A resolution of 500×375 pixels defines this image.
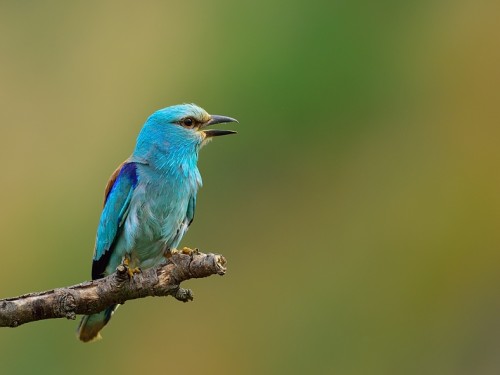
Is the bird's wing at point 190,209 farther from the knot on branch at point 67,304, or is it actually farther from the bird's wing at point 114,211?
the knot on branch at point 67,304

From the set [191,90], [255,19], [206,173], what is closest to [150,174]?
[206,173]

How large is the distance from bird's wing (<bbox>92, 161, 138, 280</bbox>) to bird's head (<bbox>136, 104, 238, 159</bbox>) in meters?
0.22

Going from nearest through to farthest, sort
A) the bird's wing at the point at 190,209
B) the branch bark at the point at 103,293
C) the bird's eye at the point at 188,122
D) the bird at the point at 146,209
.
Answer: the branch bark at the point at 103,293 < the bird at the point at 146,209 < the bird's wing at the point at 190,209 < the bird's eye at the point at 188,122

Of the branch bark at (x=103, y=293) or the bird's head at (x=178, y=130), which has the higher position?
the bird's head at (x=178, y=130)

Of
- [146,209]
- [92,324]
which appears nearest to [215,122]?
[146,209]

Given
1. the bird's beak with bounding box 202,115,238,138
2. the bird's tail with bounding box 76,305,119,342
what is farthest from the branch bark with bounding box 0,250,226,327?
the bird's beak with bounding box 202,115,238,138

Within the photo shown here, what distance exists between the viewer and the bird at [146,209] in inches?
176

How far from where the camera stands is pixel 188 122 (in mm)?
4910

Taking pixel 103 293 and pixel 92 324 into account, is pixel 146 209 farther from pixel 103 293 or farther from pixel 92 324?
pixel 103 293

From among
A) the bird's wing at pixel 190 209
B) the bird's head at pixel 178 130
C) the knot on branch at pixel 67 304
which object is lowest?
the knot on branch at pixel 67 304

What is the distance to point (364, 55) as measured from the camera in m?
8.92

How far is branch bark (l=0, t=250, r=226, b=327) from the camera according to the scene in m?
3.62

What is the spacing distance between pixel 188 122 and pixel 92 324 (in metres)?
1.22

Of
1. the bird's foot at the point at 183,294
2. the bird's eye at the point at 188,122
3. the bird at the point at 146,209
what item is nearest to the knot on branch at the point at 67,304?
the bird's foot at the point at 183,294
